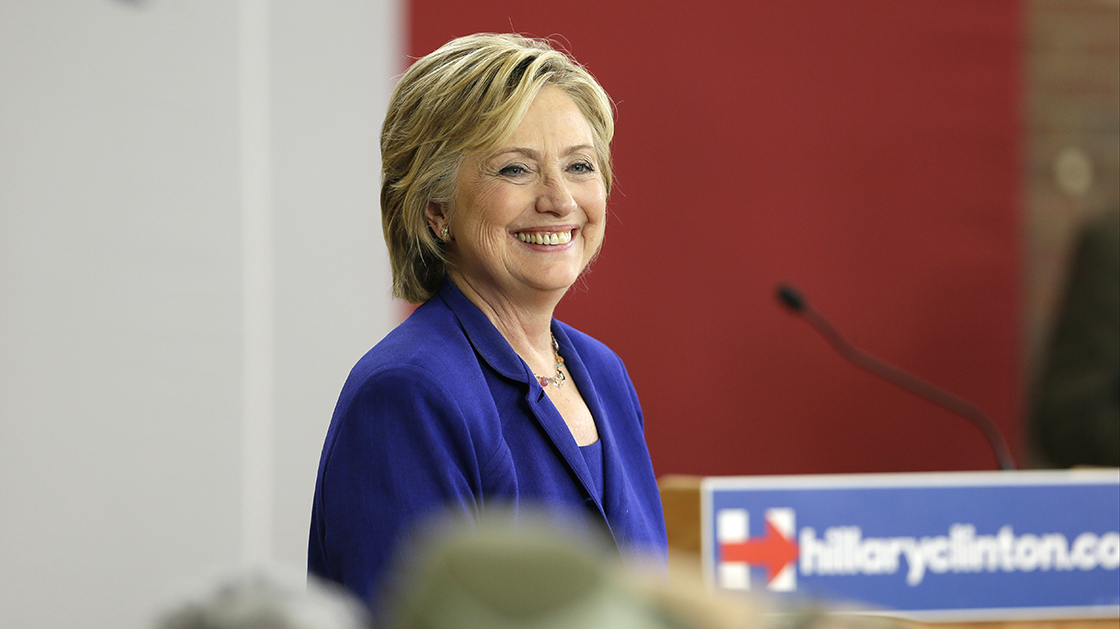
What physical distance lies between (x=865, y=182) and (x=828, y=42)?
472mm

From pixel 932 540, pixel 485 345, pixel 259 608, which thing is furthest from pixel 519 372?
pixel 932 540

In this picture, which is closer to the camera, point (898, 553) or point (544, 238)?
point (544, 238)

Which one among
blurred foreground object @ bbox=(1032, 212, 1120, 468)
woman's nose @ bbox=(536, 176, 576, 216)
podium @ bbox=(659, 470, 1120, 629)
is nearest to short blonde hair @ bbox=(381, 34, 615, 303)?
woman's nose @ bbox=(536, 176, 576, 216)

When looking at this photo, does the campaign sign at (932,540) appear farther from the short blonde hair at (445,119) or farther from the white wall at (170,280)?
the white wall at (170,280)

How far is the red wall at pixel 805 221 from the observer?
3312mm

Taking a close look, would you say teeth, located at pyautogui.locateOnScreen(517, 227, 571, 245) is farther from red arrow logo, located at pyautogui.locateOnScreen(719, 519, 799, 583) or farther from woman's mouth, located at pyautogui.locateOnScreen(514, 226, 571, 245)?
red arrow logo, located at pyautogui.locateOnScreen(719, 519, 799, 583)

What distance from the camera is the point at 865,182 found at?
11.2 ft

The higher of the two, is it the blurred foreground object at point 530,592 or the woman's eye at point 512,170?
the woman's eye at point 512,170

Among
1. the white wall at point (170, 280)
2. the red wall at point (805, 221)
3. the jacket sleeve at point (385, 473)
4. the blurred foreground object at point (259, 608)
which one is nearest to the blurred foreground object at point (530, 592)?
Answer: the blurred foreground object at point (259, 608)

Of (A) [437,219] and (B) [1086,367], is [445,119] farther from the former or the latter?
(B) [1086,367]

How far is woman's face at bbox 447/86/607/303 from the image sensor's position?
55.6 inches

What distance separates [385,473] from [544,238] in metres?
0.49

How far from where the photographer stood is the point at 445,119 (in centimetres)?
138

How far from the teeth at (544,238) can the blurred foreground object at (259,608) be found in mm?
1158
